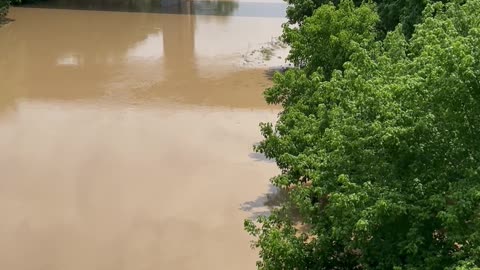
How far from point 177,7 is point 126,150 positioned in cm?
2636

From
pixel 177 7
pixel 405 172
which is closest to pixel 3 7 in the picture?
pixel 177 7

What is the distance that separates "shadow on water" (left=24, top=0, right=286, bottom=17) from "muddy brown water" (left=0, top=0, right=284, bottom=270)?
23.7 feet

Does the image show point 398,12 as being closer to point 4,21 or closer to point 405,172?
point 405,172

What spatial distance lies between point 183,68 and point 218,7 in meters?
17.3

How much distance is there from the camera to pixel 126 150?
17906mm

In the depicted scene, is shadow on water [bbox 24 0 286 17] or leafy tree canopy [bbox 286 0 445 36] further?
shadow on water [bbox 24 0 286 17]

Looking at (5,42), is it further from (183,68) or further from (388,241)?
(388,241)

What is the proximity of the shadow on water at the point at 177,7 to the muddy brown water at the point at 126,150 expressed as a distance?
7.23 meters

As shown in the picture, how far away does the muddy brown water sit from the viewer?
12.9 metres

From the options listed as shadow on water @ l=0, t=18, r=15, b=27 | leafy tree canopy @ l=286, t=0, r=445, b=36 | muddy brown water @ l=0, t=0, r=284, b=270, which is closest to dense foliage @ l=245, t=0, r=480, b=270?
muddy brown water @ l=0, t=0, r=284, b=270

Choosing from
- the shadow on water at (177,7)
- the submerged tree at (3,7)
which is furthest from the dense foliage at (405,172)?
the shadow on water at (177,7)

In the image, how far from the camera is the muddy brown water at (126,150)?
12.9 metres

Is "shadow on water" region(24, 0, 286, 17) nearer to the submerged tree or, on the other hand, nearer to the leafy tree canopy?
the submerged tree

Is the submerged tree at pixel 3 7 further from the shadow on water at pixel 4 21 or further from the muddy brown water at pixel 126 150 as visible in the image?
the muddy brown water at pixel 126 150
